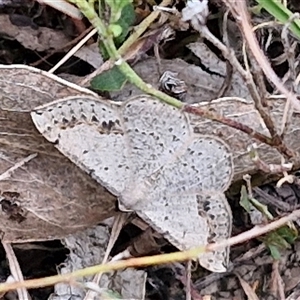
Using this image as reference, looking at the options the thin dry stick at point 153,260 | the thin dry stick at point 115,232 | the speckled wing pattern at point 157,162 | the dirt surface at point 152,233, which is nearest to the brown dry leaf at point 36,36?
the dirt surface at point 152,233

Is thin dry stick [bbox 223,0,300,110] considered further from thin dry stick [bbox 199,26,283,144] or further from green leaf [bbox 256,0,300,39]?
green leaf [bbox 256,0,300,39]

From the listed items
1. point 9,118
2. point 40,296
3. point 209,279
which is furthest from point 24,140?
point 209,279

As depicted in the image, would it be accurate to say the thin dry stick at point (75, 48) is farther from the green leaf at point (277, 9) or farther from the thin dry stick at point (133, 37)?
the green leaf at point (277, 9)

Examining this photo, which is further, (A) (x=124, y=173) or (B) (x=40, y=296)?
(B) (x=40, y=296)

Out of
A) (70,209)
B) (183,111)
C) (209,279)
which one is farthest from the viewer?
(209,279)

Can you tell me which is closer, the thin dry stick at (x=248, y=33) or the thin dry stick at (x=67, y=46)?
the thin dry stick at (x=248, y=33)

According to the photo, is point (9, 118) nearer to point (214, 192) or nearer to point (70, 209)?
point (70, 209)
